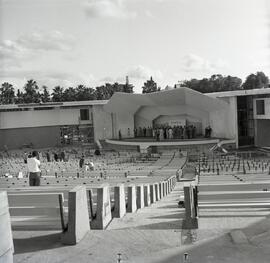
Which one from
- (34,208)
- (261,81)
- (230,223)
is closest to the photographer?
(34,208)

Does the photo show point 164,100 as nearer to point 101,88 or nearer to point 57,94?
point 57,94

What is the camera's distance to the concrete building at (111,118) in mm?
40625

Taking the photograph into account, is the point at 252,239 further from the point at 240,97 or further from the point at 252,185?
the point at 240,97

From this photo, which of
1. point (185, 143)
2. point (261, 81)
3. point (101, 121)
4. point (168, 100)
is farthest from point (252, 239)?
point (261, 81)

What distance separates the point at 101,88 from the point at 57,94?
13.5 meters

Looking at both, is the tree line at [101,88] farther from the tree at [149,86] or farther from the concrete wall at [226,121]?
the concrete wall at [226,121]

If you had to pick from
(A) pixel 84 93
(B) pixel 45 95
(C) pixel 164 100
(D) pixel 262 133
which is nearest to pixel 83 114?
(C) pixel 164 100

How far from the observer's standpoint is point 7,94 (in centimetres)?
7394

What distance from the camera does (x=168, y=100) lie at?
42.2m

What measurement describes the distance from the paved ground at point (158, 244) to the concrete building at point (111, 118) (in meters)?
35.7

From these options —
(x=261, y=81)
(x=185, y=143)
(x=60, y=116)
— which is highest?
(x=261, y=81)

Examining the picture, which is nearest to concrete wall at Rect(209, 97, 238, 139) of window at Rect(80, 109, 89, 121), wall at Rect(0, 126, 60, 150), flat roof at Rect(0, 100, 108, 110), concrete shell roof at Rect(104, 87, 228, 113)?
concrete shell roof at Rect(104, 87, 228, 113)

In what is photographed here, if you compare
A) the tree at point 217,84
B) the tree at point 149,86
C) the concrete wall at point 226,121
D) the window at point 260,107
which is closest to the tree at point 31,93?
the tree at point 149,86

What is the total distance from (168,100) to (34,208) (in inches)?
1505
